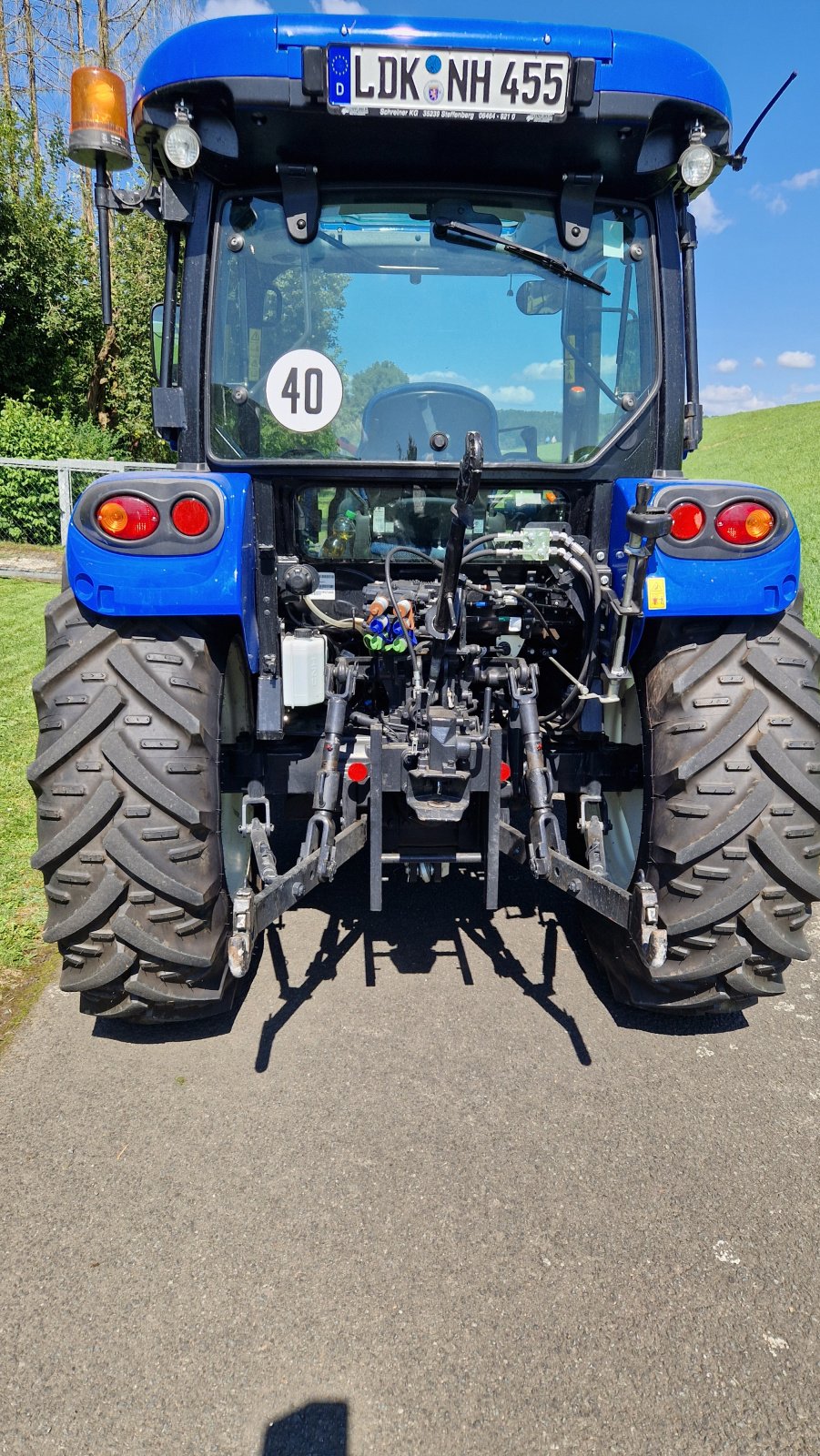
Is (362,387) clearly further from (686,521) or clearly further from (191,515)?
(686,521)

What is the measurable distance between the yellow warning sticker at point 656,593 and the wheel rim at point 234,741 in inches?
48.5

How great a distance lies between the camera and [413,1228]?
211 centimetres

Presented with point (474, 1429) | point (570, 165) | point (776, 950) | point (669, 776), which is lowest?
point (474, 1429)

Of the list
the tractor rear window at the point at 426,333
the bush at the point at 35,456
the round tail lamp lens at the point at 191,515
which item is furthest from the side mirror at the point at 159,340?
the bush at the point at 35,456

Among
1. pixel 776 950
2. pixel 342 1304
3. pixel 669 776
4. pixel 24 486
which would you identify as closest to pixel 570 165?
pixel 669 776

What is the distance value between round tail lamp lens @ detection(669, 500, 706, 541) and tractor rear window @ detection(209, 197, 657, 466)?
579 mm

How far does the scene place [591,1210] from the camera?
7.09 feet

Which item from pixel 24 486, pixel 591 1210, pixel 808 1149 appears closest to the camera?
pixel 591 1210

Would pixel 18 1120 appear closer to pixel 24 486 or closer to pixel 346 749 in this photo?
pixel 346 749

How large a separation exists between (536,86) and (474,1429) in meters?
3.10

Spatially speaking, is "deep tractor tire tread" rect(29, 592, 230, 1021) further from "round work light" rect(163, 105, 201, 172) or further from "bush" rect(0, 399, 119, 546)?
"bush" rect(0, 399, 119, 546)

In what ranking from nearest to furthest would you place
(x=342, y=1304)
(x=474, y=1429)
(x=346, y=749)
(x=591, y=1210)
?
(x=474, y=1429), (x=342, y=1304), (x=591, y=1210), (x=346, y=749)

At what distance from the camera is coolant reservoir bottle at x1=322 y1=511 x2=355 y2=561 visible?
3.00 meters

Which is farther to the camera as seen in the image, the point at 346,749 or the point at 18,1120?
the point at 346,749
